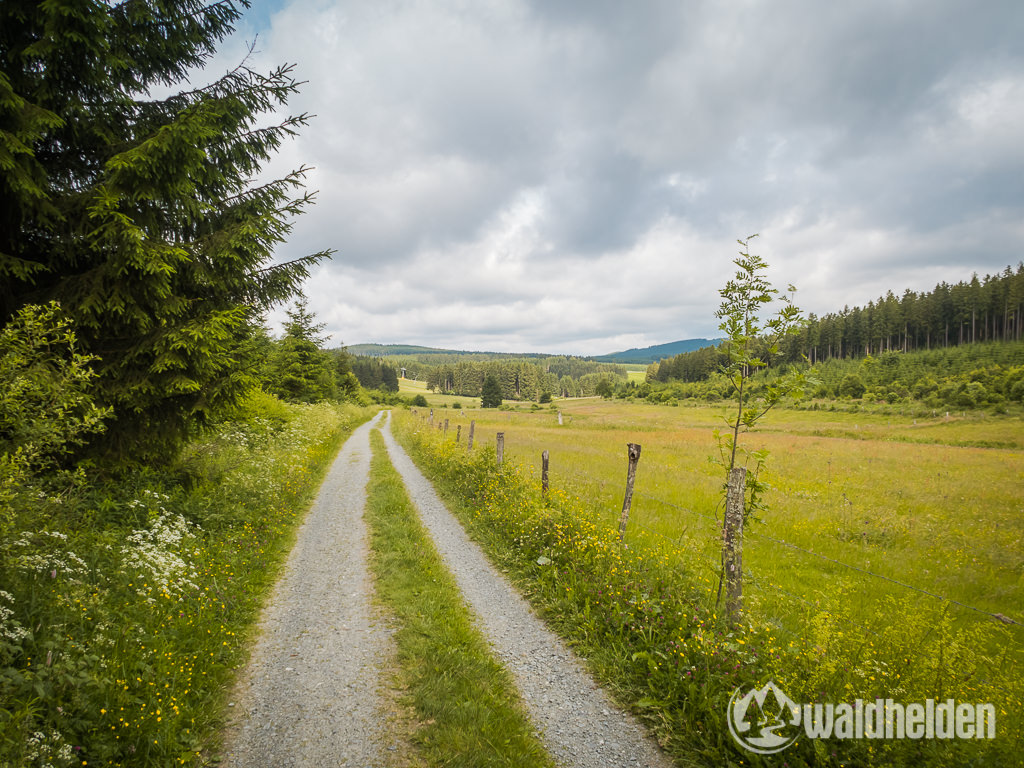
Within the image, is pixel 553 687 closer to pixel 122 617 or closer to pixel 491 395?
pixel 122 617

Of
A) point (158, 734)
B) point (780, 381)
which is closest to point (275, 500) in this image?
point (158, 734)

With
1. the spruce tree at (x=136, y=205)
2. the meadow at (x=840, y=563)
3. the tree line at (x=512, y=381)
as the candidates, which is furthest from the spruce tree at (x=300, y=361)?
the tree line at (x=512, y=381)

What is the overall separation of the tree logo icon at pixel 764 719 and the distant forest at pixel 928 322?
239ft

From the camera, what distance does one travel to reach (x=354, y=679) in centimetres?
470

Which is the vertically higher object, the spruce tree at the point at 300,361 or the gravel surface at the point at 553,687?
the spruce tree at the point at 300,361

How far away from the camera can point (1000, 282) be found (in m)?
77.4

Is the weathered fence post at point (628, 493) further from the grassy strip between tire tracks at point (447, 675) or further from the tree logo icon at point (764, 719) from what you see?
the tree logo icon at point (764, 719)

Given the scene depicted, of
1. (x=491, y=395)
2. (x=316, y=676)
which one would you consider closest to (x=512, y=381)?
(x=491, y=395)

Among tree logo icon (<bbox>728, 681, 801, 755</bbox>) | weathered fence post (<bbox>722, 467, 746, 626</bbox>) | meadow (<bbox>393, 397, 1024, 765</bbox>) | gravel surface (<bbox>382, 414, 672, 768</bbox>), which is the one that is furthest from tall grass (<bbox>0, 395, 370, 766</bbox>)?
weathered fence post (<bbox>722, 467, 746, 626</bbox>)

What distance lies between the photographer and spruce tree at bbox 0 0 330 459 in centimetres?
527

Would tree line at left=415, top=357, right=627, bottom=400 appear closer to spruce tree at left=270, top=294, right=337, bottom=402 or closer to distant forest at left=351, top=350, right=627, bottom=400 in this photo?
distant forest at left=351, top=350, right=627, bottom=400

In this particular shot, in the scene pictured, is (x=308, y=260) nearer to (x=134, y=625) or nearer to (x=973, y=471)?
(x=134, y=625)

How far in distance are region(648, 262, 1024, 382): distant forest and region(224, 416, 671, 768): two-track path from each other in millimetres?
72408

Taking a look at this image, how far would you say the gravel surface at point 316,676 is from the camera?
12.2ft
